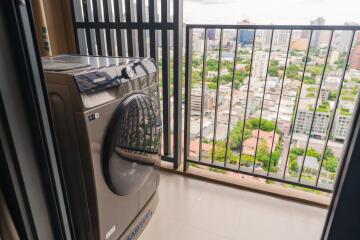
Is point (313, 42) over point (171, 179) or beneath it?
over

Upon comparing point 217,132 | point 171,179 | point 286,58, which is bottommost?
point 171,179

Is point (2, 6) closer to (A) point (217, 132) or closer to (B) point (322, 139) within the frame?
(A) point (217, 132)

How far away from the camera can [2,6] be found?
0.59m

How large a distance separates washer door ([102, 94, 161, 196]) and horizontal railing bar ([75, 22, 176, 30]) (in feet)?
2.43

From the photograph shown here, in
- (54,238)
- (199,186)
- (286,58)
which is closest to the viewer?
(54,238)

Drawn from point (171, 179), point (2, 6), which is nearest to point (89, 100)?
point (2, 6)

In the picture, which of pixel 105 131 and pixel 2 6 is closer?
pixel 2 6

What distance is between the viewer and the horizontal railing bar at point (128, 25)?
71.1 inches

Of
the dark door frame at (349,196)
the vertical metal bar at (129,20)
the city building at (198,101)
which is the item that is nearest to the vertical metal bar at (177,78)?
the city building at (198,101)

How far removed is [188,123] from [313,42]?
Result: 3.53 feet

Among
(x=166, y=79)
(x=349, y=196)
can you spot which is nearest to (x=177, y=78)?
(x=166, y=79)

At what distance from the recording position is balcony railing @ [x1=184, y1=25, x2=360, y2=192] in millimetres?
1550

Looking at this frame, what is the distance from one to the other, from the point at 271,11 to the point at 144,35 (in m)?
0.96

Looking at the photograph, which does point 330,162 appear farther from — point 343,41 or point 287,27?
point 287,27
